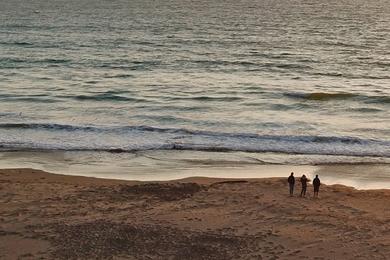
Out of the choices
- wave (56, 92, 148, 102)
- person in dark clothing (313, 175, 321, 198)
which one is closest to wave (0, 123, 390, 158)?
person in dark clothing (313, 175, 321, 198)

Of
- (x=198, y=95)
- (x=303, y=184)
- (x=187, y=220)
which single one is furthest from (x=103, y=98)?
(x=187, y=220)

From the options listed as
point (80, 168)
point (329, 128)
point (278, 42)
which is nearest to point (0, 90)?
point (80, 168)

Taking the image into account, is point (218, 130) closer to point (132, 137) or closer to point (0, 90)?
point (132, 137)

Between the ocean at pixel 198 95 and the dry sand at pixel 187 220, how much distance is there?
4307mm

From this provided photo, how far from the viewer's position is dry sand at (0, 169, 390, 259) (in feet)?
51.6

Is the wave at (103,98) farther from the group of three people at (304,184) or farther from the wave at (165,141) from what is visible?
the group of three people at (304,184)

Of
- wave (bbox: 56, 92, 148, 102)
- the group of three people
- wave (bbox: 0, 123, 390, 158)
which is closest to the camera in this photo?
the group of three people

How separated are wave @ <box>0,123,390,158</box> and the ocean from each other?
48 mm

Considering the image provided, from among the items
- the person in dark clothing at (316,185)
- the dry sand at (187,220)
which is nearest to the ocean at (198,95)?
the dry sand at (187,220)

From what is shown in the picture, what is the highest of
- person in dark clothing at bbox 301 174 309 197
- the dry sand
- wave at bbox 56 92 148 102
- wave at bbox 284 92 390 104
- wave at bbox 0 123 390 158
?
wave at bbox 284 92 390 104

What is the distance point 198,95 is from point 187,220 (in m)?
20.8

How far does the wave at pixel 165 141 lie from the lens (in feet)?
87.3

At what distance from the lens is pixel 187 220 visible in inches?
698

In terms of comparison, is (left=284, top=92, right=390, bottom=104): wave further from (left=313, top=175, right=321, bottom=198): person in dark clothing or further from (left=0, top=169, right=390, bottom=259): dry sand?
(left=313, top=175, right=321, bottom=198): person in dark clothing
